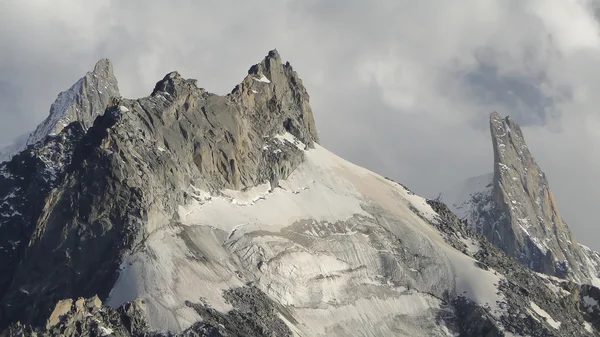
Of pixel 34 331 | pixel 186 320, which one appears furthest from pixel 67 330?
pixel 186 320

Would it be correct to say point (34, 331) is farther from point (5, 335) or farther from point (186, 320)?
point (186, 320)

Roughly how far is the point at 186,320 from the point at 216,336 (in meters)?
5.74

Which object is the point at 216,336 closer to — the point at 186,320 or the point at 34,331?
the point at 186,320

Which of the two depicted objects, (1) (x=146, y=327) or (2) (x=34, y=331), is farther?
(1) (x=146, y=327)

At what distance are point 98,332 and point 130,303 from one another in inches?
482

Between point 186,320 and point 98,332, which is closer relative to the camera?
point 98,332

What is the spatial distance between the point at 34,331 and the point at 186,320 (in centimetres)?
2539

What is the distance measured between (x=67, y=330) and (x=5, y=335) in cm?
846

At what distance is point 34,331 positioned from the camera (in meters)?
183

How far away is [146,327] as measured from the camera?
641 ft

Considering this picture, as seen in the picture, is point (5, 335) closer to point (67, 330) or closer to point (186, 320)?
point (67, 330)

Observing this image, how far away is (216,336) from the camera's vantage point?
19688cm

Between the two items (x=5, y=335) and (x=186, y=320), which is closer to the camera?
(x=5, y=335)

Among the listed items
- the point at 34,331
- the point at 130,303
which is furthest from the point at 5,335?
the point at 130,303
